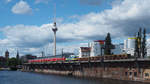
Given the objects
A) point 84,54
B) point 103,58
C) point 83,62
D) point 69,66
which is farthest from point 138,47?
point 84,54

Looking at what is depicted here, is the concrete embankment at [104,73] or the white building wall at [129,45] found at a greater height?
the white building wall at [129,45]

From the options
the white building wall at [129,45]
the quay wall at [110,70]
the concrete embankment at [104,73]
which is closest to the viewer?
the quay wall at [110,70]

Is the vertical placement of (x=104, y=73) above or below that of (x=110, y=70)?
below

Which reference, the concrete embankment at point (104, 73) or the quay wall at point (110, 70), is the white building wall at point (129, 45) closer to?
the quay wall at point (110, 70)

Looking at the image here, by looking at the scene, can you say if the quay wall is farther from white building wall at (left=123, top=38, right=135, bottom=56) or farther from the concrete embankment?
white building wall at (left=123, top=38, right=135, bottom=56)

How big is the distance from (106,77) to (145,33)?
29.0m

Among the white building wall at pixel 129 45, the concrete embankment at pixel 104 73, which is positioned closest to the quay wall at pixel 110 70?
the concrete embankment at pixel 104 73

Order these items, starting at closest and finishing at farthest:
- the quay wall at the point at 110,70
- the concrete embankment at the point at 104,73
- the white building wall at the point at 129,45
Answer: the quay wall at the point at 110,70, the concrete embankment at the point at 104,73, the white building wall at the point at 129,45

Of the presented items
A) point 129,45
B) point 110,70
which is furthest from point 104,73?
point 129,45

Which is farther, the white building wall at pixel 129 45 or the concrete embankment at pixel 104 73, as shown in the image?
the white building wall at pixel 129 45

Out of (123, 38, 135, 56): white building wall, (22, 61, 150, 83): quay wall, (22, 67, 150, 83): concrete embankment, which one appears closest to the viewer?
(22, 61, 150, 83): quay wall

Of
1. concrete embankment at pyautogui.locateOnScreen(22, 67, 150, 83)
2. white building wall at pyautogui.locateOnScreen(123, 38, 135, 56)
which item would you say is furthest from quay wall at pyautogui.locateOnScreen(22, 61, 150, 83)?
white building wall at pyautogui.locateOnScreen(123, 38, 135, 56)

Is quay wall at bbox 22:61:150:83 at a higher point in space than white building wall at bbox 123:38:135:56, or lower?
lower

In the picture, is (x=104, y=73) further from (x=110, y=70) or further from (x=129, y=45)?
(x=129, y=45)
